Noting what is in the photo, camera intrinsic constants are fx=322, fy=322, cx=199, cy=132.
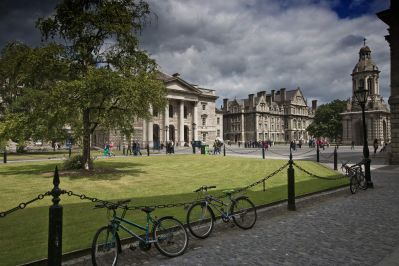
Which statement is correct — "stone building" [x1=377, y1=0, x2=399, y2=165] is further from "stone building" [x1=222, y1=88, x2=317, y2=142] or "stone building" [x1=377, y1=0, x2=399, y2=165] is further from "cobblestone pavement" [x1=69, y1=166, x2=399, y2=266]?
"stone building" [x1=222, y1=88, x2=317, y2=142]

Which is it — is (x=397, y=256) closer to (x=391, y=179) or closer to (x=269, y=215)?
(x=269, y=215)

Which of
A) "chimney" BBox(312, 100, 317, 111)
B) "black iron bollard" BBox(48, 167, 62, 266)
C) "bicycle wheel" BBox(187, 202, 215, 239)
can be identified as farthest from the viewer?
"chimney" BBox(312, 100, 317, 111)

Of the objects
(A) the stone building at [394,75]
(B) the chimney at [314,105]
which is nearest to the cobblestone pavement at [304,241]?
(A) the stone building at [394,75]

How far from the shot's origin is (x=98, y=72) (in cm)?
1595

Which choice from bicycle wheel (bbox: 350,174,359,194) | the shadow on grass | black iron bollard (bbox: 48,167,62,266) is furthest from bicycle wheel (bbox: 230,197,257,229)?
bicycle wheel (bbox: 350,174,359,194)

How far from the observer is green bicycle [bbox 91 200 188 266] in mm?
5562

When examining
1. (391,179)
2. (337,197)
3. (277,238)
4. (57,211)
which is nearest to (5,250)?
(57,211)

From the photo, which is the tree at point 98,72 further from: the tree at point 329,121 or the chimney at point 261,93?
the chimney at point 261,93

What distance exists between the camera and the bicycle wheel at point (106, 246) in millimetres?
5477

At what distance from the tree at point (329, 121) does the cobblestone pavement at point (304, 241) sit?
90.6 m

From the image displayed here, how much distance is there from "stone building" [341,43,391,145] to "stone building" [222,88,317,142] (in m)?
39.1

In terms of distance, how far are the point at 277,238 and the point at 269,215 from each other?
2.26 m

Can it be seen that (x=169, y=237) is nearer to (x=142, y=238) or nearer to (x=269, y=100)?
(x=142, y=238)

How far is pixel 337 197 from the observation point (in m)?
12.2
